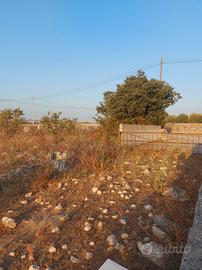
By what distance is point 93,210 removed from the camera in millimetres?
3277

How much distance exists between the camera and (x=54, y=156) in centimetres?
572

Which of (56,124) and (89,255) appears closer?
(89,255)

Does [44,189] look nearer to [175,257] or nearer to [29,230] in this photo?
[29,230]

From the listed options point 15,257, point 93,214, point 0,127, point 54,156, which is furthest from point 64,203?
point 0,127

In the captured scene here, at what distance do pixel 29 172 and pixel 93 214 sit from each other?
182 centimetres

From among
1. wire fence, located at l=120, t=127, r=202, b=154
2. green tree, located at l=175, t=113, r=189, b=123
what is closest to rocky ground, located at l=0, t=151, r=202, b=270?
wire fence, located at l=120, t=127, r=202, b=154

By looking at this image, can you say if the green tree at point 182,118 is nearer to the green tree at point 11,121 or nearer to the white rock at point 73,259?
the green tree at point 11,121

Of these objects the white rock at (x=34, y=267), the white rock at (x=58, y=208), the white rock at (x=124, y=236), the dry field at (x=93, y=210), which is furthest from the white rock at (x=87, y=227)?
the white rock at (x=34, y=267)

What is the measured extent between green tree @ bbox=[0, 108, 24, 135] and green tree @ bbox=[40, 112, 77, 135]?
105cm

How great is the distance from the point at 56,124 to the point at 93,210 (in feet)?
22.7

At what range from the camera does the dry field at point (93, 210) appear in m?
2.42

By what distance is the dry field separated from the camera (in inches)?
95.1


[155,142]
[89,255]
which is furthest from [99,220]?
[155,142]

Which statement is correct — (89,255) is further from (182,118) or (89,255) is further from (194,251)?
(182,118)
